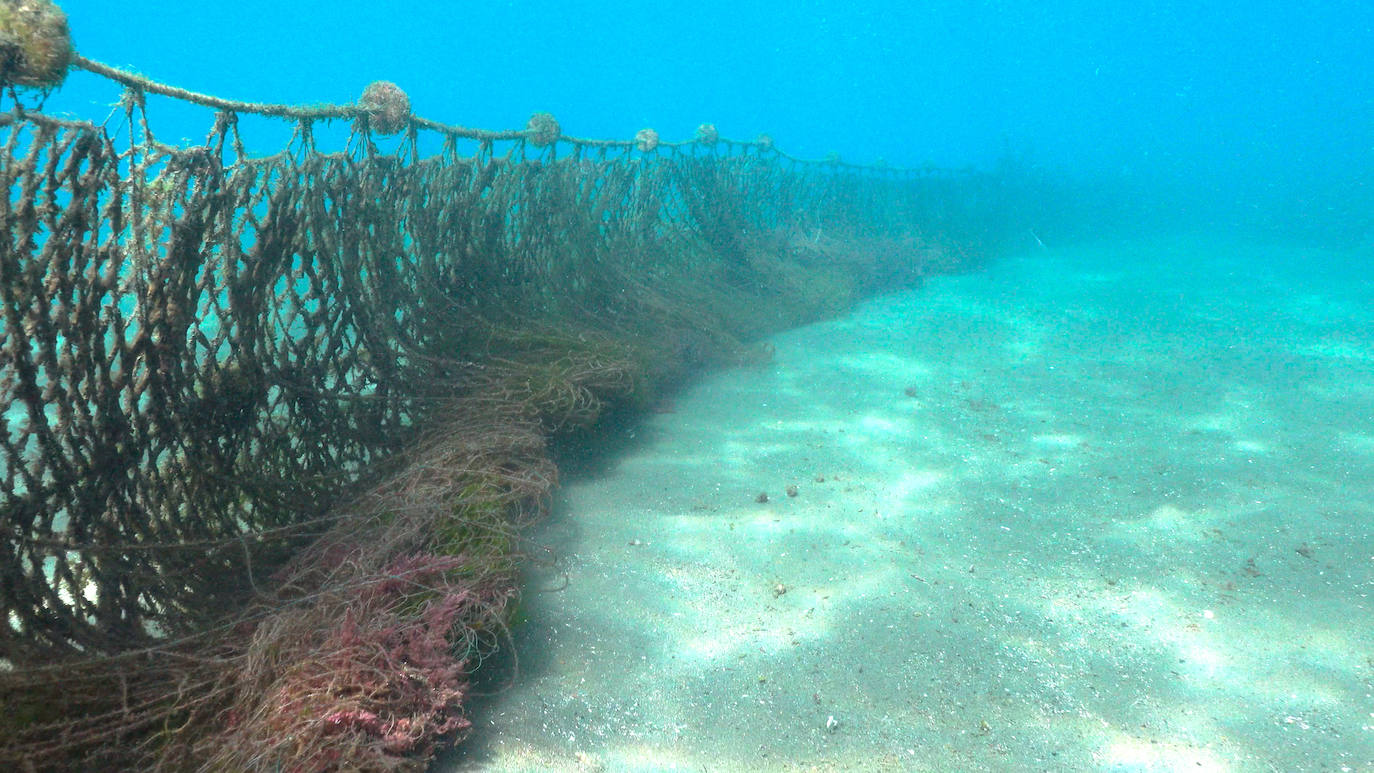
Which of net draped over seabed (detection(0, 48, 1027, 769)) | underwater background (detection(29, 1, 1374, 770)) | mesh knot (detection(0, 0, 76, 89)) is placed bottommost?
underwater background (detection(29, 1, 1374, 770))

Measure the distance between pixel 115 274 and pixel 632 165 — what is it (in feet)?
21.8

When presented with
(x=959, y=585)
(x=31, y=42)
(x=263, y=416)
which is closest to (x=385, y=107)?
(x=263, y=416)

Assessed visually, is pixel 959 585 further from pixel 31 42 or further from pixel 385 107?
pixel 385 107

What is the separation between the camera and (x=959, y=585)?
11.9ft

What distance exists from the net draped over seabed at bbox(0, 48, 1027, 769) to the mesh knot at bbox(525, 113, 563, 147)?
0.60m

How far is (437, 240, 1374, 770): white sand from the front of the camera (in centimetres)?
267

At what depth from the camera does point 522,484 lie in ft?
→ 12.2

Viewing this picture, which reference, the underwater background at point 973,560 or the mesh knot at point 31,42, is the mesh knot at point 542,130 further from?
the mesh knot at point 31,42

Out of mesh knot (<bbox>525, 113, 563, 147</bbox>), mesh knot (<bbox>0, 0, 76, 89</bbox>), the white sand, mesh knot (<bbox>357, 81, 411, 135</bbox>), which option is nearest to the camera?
mesh knot (<bbox>0, 0, 76, 89</bbox>)

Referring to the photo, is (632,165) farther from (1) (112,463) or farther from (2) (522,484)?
(1) (112,463)

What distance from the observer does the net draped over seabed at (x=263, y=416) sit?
2213 mm

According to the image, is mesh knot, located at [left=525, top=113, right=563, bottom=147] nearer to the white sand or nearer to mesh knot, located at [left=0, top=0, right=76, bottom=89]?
the white sand

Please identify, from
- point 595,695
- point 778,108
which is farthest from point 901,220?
point 778,108

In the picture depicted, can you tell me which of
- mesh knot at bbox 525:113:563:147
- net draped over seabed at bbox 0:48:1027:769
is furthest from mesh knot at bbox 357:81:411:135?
mesh knot at bbox 525:113:563:147
